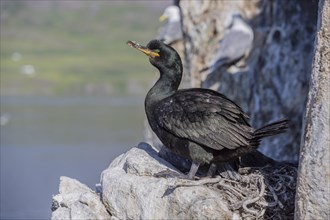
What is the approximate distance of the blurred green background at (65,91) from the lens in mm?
25828

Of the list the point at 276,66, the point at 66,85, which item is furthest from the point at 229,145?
the point at 66,85

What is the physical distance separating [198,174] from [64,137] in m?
26.5

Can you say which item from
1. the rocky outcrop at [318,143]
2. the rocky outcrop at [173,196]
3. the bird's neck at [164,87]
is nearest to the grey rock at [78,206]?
the rocky outcrop at [173,196]

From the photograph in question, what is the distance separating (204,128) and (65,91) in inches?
2390

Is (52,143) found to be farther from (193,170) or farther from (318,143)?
(318,143)

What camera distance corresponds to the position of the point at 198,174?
33.7ft

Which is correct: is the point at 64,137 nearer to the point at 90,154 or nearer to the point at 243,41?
the point at 90,154

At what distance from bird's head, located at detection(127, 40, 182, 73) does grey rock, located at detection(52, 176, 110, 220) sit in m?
1.45

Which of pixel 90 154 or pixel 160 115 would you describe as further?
pixel 90 154

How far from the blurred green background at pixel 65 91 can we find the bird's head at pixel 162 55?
8198mm

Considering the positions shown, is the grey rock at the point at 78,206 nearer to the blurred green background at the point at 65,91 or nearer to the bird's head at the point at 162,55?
the bird's head at the point at 162,55

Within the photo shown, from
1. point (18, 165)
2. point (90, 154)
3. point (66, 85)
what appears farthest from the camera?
point (66, 85)

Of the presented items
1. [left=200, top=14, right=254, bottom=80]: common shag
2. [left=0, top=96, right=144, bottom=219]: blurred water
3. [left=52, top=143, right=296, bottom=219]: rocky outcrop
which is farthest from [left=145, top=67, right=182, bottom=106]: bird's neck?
[left=0, top=96, right=144, bottom=219]: blurred water

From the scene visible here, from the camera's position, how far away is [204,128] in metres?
9.60
